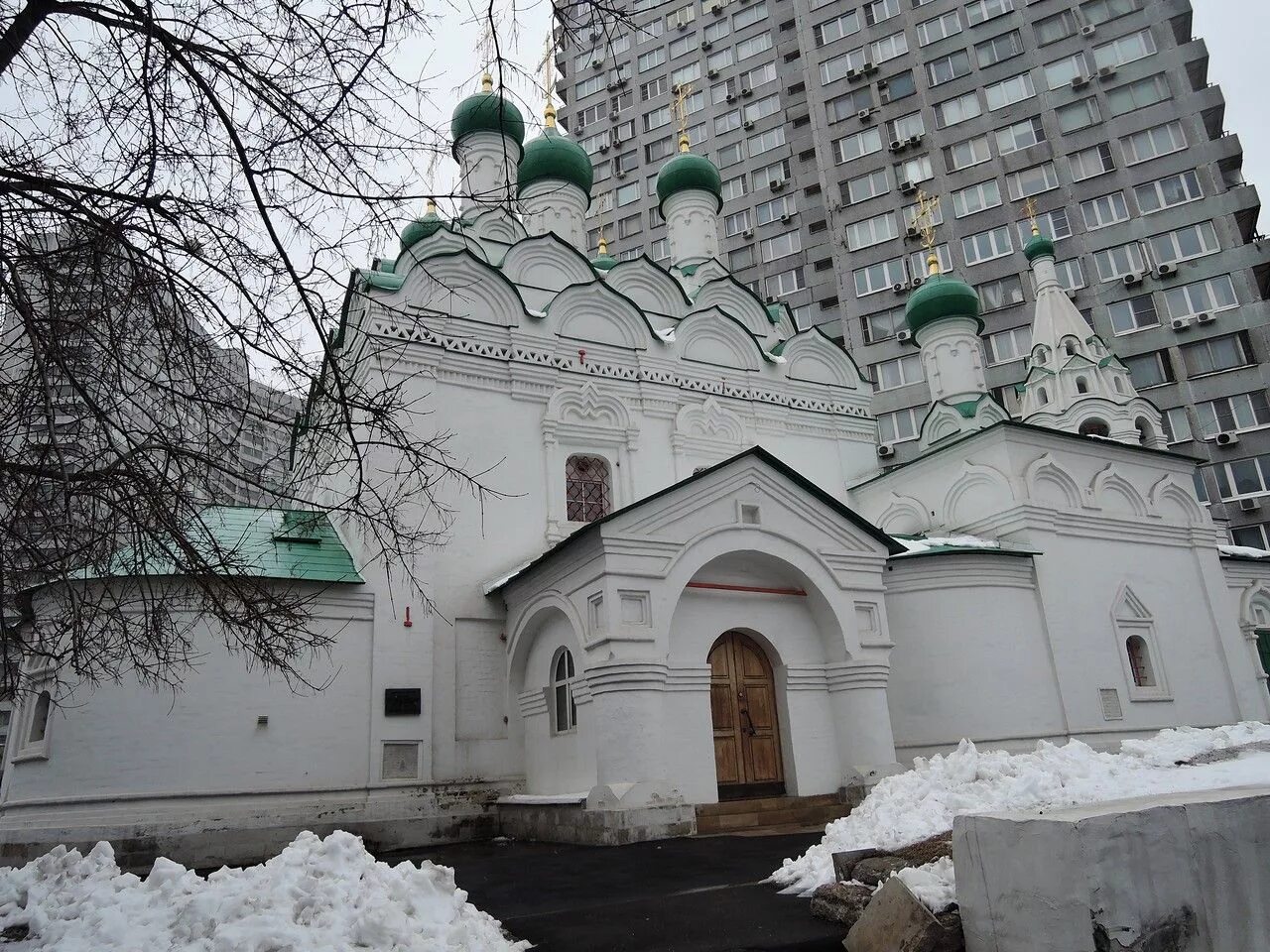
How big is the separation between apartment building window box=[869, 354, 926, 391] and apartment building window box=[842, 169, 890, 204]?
6.15 m

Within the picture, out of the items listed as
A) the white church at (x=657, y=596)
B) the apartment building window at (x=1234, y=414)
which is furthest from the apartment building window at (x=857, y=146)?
the white church at (x=657, y=596)

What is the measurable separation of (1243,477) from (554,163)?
759 inches

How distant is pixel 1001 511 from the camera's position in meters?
12.0

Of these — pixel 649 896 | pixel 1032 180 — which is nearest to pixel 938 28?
pixel 1032 180

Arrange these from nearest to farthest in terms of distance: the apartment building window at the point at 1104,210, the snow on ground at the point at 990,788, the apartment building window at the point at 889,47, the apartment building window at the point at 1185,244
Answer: the snow on ground at the point at 990,788 < the apartment building window at the point at 1185,244 < the apartment building window at the point at 1104,210 < the apartment building window at the point at 889,47

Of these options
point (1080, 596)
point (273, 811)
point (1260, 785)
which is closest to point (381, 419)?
point (1260, 785)

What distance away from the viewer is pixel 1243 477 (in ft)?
74.3

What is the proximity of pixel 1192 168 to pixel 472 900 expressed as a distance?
27912 millimetres

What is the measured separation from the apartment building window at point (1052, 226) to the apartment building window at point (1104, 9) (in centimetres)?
633

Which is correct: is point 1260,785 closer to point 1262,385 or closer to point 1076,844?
point 1076,844

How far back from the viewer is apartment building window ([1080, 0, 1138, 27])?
27156 millimetres

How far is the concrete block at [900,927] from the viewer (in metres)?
3.47

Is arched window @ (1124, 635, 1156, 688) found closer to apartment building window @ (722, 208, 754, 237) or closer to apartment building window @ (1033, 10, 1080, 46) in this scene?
apartment building window @ (1033, 10, 1080, 46)

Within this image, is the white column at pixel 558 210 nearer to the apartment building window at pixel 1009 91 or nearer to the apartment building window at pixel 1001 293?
the apartment building window at pixel 1001 293
